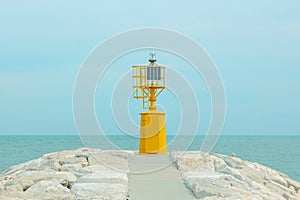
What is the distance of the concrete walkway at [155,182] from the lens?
6.12m

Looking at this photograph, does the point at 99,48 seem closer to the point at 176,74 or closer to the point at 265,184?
the point at 176,74

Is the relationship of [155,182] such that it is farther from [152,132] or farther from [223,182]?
[152,132]

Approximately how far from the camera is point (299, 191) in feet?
34.7

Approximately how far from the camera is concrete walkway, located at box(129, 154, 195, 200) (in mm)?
6125

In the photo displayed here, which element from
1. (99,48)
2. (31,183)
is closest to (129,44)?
(99,48)

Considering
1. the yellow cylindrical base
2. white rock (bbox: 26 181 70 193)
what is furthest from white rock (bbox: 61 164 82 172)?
the yellow cylindrical base

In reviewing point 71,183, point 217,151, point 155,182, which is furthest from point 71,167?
point 217,151

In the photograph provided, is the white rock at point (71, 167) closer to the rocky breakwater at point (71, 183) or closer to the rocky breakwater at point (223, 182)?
the rocky breakwater at point (71, 183)

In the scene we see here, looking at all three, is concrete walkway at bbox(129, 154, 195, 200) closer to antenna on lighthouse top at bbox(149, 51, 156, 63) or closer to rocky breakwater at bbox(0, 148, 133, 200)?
rocky breakwater at bbox(0, 148, 133, 200)

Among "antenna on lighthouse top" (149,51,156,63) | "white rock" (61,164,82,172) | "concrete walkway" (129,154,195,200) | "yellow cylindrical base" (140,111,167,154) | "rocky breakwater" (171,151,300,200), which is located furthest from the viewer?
"antenna on lighthouse top" (149,51,156,63)

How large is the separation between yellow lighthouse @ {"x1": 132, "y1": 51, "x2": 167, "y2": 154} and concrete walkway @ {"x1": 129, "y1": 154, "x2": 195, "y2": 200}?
1083mm

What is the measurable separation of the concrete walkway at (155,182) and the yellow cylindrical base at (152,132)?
1.06m

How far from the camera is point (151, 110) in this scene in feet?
37.3

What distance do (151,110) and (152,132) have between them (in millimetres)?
485
